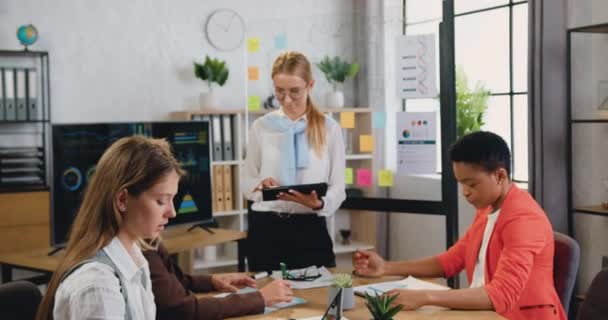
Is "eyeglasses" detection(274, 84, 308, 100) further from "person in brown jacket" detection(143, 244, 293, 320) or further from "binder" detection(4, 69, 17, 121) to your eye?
"binder" detection(4, 69, 17, 121)

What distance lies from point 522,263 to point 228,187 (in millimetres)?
3581

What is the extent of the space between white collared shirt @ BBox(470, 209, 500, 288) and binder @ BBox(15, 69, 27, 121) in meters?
3.50

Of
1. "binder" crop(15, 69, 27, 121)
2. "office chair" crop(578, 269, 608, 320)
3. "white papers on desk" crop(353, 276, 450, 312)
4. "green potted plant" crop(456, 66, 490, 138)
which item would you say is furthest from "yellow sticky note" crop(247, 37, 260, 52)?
"office chair" crop(578, 269, 608, 320)

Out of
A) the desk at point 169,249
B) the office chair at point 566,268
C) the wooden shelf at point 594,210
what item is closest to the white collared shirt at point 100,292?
the office chair at point 566,268

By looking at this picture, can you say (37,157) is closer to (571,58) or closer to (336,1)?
(336,1)

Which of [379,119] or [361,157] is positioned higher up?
[379,119]

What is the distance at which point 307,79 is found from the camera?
3.48 metres

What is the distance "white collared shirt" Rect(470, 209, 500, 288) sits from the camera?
2.69m

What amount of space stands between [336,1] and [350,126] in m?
0.96

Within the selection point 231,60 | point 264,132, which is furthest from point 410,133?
point 231,60

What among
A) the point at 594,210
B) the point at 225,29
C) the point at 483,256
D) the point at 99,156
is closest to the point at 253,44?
the point at 225,29

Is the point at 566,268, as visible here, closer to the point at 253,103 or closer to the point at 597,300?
the point at 597,300

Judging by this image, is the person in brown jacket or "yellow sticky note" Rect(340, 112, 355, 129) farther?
"yellow sticky note" Rect(340, 112, 355, 129)

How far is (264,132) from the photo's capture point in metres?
3.58
